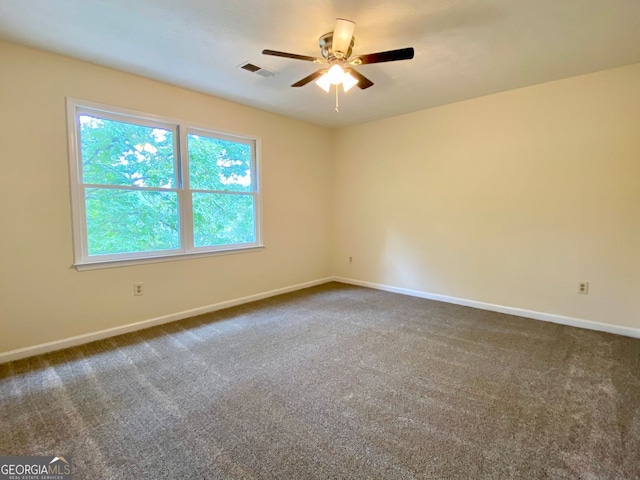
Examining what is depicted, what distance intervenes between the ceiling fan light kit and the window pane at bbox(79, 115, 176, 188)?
1748 millimetres

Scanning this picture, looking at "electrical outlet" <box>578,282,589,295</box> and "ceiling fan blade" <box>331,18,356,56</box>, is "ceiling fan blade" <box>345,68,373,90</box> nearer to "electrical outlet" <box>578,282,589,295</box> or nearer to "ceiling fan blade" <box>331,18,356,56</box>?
"ceiling fan blade" <box>331,18,356,56</box>

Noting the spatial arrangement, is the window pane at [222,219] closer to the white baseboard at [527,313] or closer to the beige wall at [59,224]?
the beige wall at [59,224]

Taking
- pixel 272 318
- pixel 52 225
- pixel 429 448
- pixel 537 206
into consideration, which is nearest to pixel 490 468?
pixel 429 448

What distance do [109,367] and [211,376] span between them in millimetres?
845

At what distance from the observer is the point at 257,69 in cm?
293

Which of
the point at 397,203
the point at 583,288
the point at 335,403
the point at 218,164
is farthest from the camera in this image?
the point at 397,203

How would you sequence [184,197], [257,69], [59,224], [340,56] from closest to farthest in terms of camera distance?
1. [340,56]
2. [59,224]
3. [257,69]
4. [184,197]

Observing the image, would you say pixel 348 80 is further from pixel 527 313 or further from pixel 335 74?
pixel 527 313

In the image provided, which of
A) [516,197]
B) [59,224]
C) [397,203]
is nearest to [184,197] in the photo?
[59,224]

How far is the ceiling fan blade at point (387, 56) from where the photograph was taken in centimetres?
196

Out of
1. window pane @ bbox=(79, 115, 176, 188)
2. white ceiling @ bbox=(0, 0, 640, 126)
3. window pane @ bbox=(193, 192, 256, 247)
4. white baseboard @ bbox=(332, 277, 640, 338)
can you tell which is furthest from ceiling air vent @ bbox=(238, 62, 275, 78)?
white baseboard @ bbox=(332, 277, 640, 338)

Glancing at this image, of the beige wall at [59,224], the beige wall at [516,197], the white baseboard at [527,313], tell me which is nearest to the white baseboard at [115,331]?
the beige wall at [59,224]

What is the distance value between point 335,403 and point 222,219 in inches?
106

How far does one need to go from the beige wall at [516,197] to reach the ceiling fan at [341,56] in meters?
2.01
